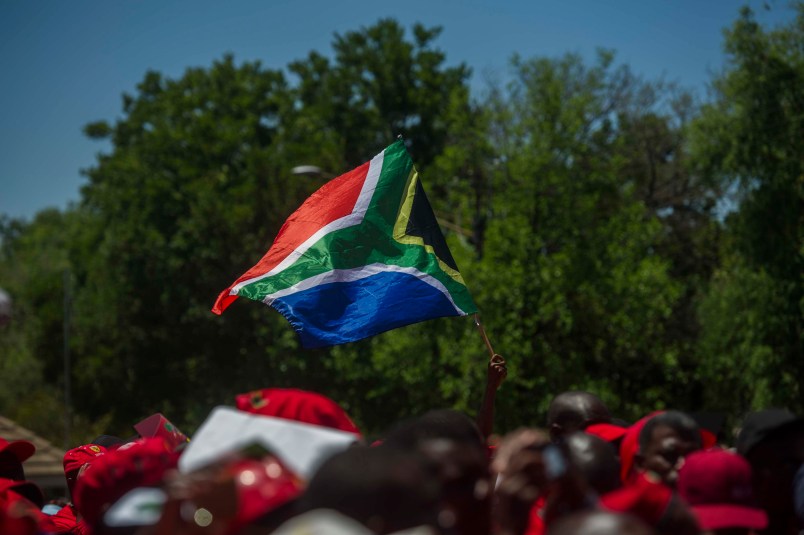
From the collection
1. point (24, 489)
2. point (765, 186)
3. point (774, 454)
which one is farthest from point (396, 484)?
point (765, 186)

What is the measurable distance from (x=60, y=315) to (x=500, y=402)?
25.6 meters

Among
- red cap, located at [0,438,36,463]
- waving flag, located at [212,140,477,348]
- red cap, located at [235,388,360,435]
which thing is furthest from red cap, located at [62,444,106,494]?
red cap, located at [235,388,360,435]

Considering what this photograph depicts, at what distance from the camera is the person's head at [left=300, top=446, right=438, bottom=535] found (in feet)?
8.95

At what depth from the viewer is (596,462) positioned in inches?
155

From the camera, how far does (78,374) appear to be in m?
39.5

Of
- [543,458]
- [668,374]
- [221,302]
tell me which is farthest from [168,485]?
[668,374]

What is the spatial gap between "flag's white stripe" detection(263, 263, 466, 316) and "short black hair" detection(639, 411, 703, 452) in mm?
2761

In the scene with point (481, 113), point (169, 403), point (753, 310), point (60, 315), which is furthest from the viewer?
point (60, 315)

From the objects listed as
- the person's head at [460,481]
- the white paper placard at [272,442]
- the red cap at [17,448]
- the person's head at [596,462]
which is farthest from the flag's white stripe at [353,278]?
the white paper placard at [272,442]

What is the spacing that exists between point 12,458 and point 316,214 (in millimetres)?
2574

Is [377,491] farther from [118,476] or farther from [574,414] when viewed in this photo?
[574,414]

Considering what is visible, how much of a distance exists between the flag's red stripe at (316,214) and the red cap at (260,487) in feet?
13.8

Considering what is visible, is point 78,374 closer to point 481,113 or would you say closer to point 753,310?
point 481,113

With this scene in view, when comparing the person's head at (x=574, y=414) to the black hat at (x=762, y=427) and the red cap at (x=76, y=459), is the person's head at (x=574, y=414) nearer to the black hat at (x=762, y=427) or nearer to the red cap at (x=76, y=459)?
the black hat at (x=762, y=427)
